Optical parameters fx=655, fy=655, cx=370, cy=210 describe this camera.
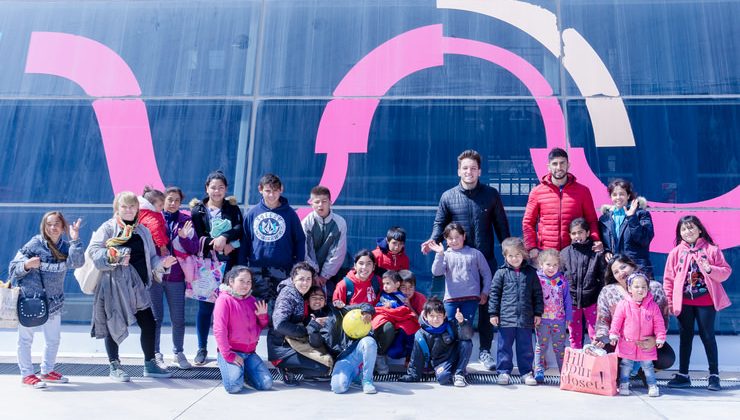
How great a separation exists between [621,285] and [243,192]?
387 cm

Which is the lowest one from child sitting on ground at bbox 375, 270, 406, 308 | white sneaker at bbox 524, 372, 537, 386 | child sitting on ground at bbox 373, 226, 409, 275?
white sneaker at bbox 524, 372, 537, 386

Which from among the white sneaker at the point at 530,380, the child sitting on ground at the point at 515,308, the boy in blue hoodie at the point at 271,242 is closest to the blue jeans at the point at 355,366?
the boy in blue hoodie at the point at 271,242

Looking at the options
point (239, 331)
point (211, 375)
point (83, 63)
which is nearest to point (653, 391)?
point (239, 331)

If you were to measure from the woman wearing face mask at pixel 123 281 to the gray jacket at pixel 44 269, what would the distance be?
0.14 metres

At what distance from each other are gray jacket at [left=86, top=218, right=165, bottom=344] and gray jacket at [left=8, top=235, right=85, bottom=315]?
14 cm

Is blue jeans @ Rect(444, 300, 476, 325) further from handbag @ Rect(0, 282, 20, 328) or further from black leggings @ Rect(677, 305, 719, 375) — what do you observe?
handbag @ Rect(0, 282, 20, 328)

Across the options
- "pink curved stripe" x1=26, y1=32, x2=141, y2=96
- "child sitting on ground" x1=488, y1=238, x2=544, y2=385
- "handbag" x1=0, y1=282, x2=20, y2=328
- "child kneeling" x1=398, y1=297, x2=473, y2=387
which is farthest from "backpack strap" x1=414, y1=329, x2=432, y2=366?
"pink curved stripe" x1=26, y1=32, x2=141, y2=96

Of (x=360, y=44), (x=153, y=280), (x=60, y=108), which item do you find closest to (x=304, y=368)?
(x=153, y=280)

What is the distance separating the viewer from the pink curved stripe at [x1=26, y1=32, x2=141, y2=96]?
7.41 metres

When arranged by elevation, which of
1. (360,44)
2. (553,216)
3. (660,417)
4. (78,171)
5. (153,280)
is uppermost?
(360,44)

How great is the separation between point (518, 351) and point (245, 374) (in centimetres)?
230

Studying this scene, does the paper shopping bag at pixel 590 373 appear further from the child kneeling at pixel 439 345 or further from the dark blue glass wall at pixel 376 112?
the dark blue glass wall at pixel 376 112

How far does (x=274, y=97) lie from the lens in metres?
7.29

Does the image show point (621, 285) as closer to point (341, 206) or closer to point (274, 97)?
point (341, 206)
